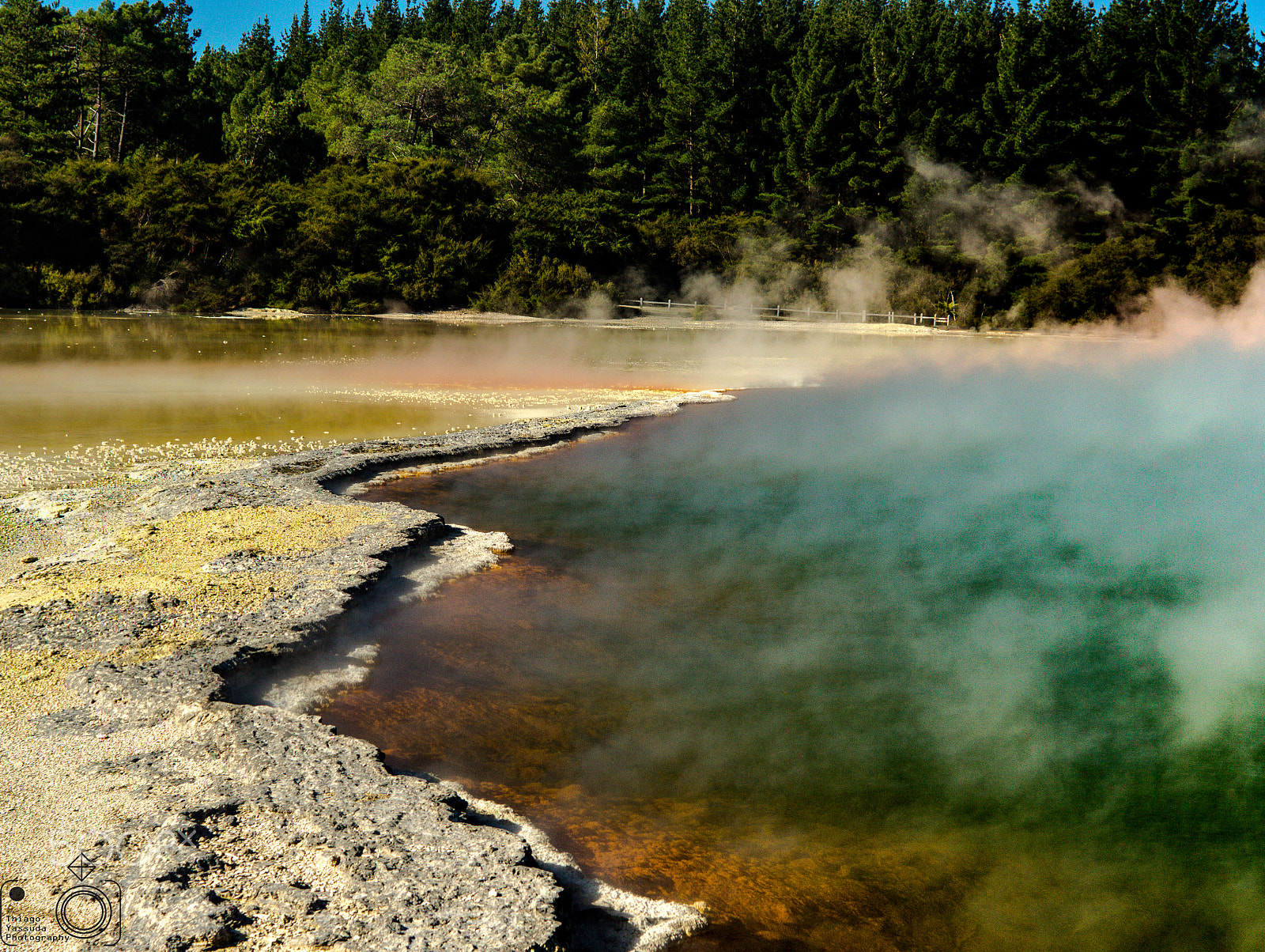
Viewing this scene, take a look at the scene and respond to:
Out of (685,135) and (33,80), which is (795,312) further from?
(33,80)

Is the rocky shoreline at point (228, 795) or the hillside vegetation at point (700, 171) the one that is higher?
the hillside vegetation at point (700, 171)

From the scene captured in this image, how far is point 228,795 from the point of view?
392 cm

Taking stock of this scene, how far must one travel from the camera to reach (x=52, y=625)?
17.9 ft

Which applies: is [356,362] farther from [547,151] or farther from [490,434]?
[547,151]

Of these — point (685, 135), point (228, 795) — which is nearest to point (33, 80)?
point (685, 135)

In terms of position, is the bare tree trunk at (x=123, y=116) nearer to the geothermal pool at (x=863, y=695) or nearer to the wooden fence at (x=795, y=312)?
the wooden fence at (x=795, y=312)

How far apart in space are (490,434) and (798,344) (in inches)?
801

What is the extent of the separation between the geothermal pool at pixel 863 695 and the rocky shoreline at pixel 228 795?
0.43 metres

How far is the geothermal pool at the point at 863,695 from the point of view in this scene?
390cm

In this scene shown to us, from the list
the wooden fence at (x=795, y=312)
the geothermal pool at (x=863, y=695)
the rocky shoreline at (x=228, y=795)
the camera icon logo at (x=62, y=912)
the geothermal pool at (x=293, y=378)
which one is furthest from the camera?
the wooden fence at (x=795, y=312)

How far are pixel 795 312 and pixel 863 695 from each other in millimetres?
40379

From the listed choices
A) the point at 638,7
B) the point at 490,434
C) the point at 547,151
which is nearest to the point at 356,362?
the point at 490,434

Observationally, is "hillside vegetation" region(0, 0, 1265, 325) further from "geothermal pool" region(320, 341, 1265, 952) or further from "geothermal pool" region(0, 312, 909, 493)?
"geothermal pool" region(320, 341, 1265, 952)

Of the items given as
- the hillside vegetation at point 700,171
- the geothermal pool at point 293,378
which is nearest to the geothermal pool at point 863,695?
the geothermal pool at point 293,378
